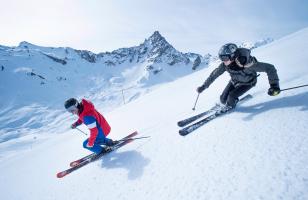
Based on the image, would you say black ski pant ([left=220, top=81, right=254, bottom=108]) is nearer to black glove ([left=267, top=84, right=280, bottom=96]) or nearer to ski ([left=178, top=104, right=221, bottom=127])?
ski ([left=178, top=104, right=221, bottom=127])

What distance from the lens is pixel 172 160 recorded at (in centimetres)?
385

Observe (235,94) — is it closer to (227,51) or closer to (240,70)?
(240,70)

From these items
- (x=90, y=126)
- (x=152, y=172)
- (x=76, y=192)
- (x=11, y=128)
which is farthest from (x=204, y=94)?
(x=11, y=128)

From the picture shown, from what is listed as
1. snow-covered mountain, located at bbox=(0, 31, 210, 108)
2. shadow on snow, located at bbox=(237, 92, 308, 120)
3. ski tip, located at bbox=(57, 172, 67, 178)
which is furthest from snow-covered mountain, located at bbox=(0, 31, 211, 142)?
shadow on snow, located at bbox=(237, 92, 308, 120)

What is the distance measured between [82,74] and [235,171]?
12196 centimetres

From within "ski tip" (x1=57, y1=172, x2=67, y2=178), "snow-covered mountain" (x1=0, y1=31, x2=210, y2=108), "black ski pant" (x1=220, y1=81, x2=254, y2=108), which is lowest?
"ski tip" (x1=57, y1=172, x2=67, y2=178)

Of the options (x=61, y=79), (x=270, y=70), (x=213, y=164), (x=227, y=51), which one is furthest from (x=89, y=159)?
(x=61, y=79)

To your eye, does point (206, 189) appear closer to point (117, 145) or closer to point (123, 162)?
point (123, 162)

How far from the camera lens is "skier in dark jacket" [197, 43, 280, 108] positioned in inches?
184

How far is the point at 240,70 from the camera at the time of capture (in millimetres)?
5168

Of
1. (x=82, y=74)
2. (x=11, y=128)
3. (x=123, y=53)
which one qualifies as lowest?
(x=11, y=128)

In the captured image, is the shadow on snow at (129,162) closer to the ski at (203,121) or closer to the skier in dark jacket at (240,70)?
the ski at (203,121)

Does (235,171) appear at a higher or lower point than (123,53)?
lower

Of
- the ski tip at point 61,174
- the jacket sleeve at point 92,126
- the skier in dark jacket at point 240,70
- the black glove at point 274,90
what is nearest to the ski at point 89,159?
the ski tip at point 61,174
